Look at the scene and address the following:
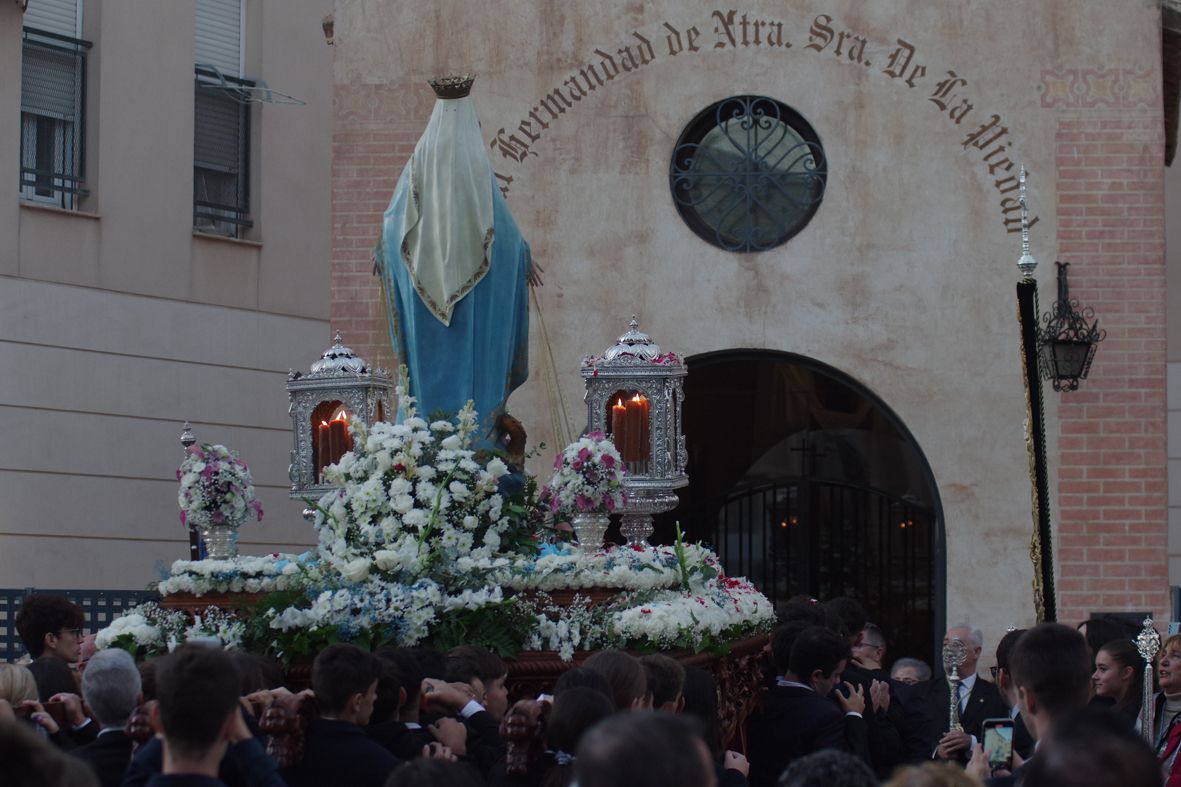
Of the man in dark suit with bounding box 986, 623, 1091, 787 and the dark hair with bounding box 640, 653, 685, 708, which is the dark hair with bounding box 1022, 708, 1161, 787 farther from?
the dark hair with bounding box 640, 653, 685, 708

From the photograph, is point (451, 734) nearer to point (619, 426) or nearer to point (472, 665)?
point (472, 665)

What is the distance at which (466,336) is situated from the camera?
10086mm

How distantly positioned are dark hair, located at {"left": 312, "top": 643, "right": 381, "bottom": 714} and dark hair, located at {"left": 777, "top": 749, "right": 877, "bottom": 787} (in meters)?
2.16

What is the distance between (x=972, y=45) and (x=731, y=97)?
1.86m

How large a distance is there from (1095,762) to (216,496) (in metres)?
6.81

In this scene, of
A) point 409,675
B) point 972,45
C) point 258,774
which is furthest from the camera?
point 972,45

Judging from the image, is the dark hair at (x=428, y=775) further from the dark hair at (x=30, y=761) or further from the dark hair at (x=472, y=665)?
the dark hair at (x=472, y=665)

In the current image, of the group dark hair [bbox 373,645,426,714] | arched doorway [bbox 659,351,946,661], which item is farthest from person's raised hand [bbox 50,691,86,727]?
arched doorway [bbox 659,351,946,661]

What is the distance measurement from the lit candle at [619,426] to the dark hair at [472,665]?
9.10 ft

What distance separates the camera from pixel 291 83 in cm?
1873

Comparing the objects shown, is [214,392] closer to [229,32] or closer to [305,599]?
[229,32]

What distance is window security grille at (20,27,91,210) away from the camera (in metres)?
16.8

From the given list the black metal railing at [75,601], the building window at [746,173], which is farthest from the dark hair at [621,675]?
the building window at [746,173]

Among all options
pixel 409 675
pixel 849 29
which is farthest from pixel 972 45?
pixel 409 675
